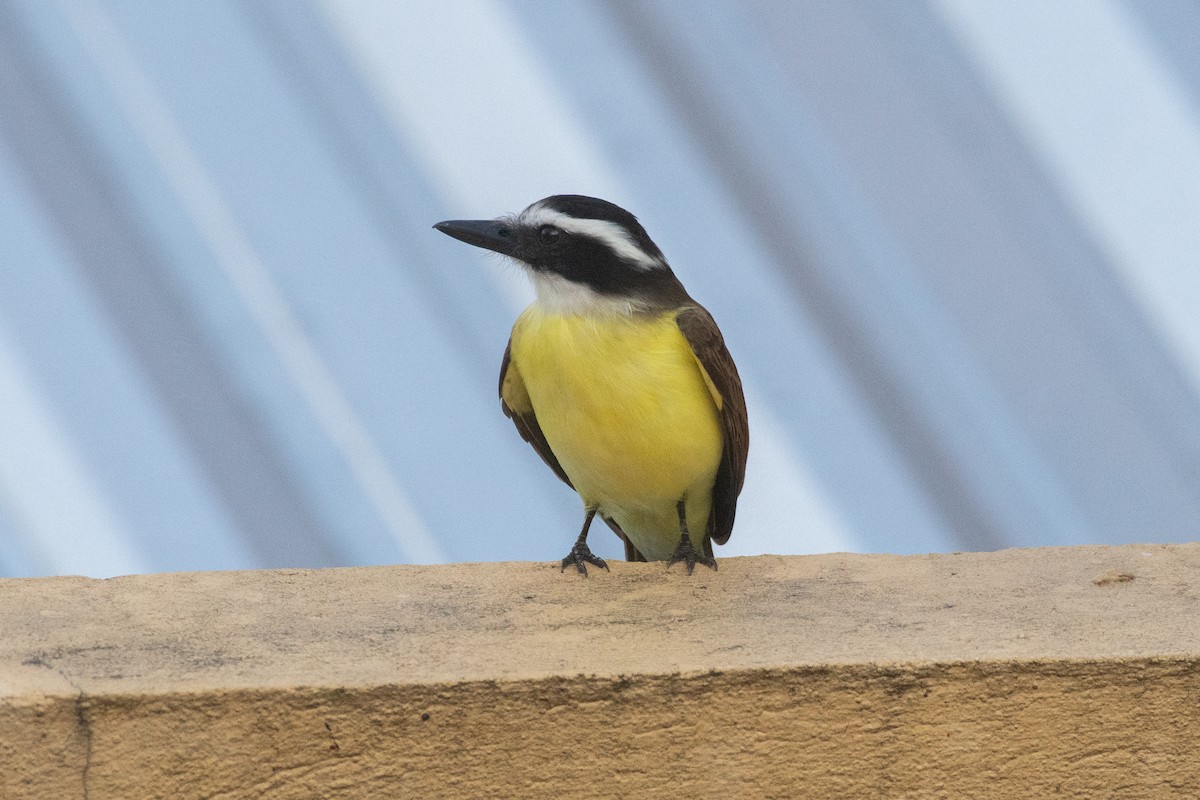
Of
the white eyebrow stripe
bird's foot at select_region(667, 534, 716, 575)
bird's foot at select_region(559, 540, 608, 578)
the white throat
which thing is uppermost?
the white eyebrow stripe

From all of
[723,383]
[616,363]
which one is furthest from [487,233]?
[723,383]

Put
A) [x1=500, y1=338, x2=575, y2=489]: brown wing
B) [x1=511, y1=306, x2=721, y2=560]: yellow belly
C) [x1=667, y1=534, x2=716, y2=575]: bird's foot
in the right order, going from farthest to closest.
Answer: [x1=500, y1=338, x2=575, y2=489]: brown wing, [x1=667, y1=534, x2=716, y2=575]: bird's foot, [x1=511, y1=306, x2=721, y2=560]: yellow belly

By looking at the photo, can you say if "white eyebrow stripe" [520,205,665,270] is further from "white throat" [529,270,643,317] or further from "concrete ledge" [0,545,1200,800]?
"concrete ledge" [0,545,1200,800]

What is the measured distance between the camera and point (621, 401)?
2684 mm

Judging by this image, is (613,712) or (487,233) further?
(487,233)

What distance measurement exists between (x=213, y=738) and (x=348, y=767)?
196 millimetres

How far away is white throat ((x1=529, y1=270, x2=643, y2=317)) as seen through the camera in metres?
2.77

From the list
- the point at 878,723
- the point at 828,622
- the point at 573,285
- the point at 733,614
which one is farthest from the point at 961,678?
A: the point at 573,285

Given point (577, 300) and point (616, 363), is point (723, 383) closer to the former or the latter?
point (616, 363)

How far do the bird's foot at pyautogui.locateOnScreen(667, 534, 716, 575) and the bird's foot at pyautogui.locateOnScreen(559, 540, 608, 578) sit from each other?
0.47 feet

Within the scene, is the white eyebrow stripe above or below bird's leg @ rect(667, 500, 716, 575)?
above

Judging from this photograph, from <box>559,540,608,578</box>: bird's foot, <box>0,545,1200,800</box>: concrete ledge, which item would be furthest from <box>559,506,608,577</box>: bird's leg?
<box>0,545,1200,800</box>: concrete ledge

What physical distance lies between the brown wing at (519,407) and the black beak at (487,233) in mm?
201

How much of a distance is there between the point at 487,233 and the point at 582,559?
657 millimetres
